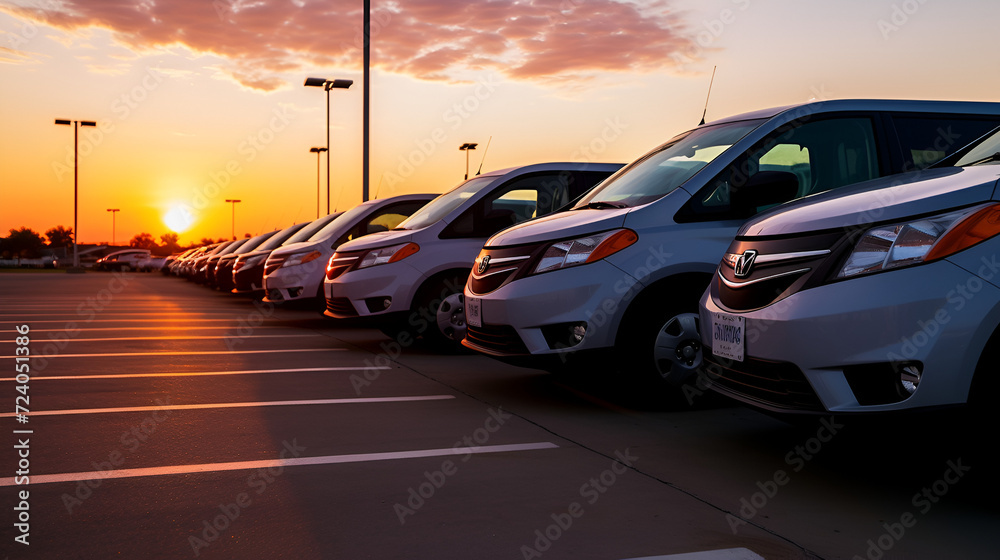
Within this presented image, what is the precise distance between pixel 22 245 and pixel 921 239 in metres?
180

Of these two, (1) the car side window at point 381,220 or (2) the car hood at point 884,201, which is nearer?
(2) the car hood at point 884,201

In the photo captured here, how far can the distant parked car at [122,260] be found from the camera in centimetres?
6794

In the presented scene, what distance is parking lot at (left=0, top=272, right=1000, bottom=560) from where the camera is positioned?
10.1ft

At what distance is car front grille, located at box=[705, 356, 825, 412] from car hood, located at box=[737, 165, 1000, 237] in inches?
23.7

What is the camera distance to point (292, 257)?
11.4 m

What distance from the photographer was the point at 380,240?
8.60 meters

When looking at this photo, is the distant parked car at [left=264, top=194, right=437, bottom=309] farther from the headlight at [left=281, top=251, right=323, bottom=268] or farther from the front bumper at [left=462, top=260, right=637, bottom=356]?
the front bumper at [left=462, top=260, right=637, bottom=356]

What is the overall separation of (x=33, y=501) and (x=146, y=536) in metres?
0.75

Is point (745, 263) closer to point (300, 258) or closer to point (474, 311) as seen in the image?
point (474, 311)

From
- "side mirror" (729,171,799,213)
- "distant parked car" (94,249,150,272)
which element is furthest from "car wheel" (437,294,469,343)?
"distant parked car" (94,249,150,272)

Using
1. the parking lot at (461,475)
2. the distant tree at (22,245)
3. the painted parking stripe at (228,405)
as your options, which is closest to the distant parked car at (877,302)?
the parking lot at (461,475)

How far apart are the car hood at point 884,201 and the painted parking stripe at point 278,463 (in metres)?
1.64

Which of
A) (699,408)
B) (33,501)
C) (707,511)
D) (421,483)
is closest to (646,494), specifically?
(707,511)

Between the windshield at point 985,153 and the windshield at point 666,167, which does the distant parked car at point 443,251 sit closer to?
the windshield at point 666,167
